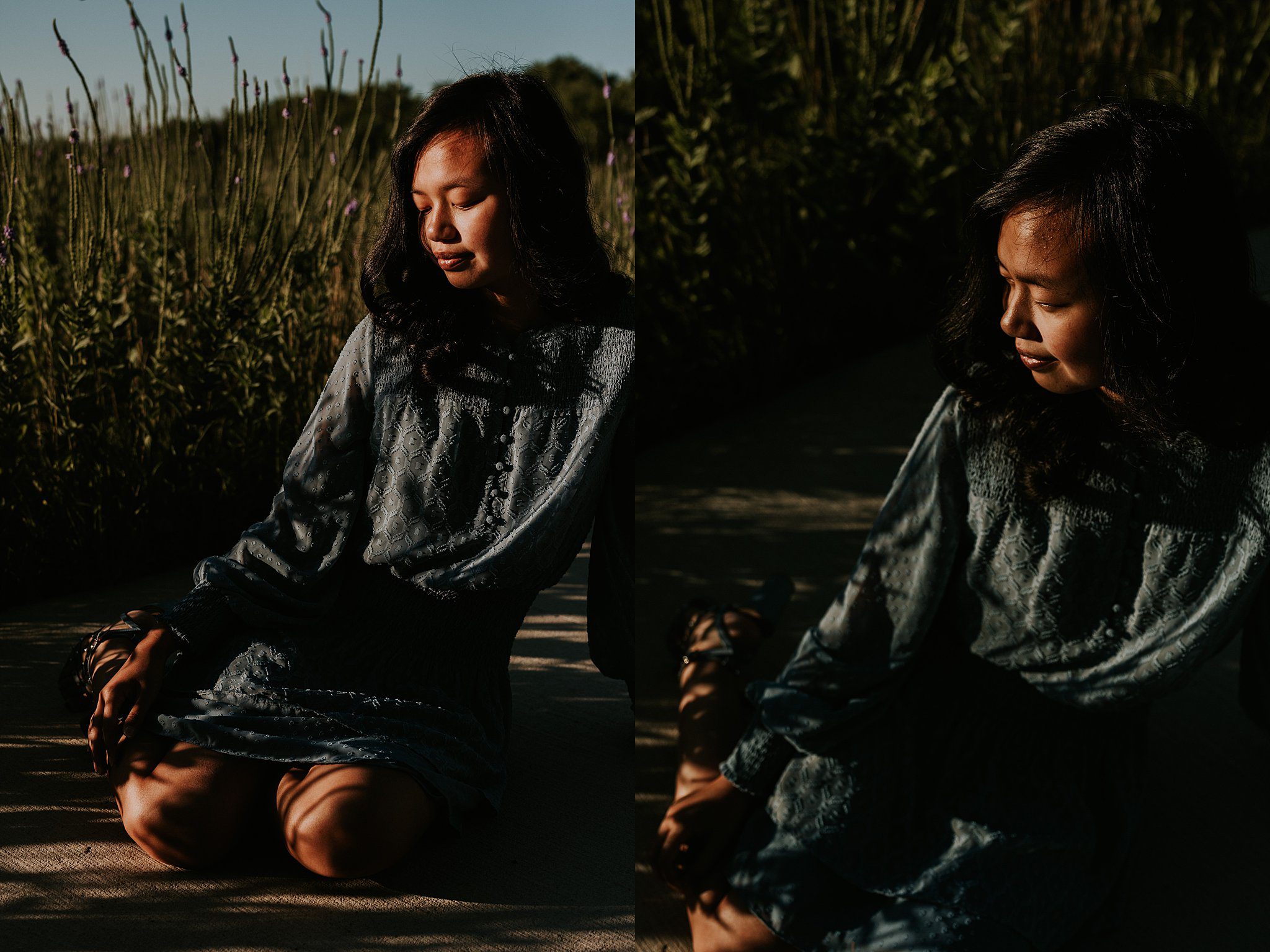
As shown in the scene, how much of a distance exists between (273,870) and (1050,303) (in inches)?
51.5

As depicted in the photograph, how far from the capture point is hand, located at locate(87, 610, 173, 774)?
5.35 feet

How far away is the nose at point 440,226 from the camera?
62.2 inches

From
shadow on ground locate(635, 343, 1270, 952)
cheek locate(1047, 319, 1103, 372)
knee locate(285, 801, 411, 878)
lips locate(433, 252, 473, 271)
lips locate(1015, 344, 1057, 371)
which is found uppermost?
lips locate(433, 252, 473, 271)

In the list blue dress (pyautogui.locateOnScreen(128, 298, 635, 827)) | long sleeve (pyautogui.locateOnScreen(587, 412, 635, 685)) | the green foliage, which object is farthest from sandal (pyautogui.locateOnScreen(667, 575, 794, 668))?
the green foliage

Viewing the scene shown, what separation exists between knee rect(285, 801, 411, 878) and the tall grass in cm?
73

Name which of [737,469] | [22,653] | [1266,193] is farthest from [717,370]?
[1266,193]

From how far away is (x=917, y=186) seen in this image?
4.20 meters

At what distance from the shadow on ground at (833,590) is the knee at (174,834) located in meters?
0.63

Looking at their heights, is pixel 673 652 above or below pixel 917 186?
below

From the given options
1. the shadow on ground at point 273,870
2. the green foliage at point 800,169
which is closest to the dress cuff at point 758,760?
the shadow on ground at point 273,870

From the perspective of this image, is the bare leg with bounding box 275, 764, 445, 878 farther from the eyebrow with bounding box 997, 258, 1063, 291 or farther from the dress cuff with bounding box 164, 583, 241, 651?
the eyebrow with bounding box 997, 258, 1063, 291

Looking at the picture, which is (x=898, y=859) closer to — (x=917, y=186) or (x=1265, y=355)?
(x=1265, y=355)

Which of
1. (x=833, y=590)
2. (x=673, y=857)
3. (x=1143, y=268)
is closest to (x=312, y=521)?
(x=673, y=857)

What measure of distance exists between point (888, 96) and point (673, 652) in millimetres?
2773
